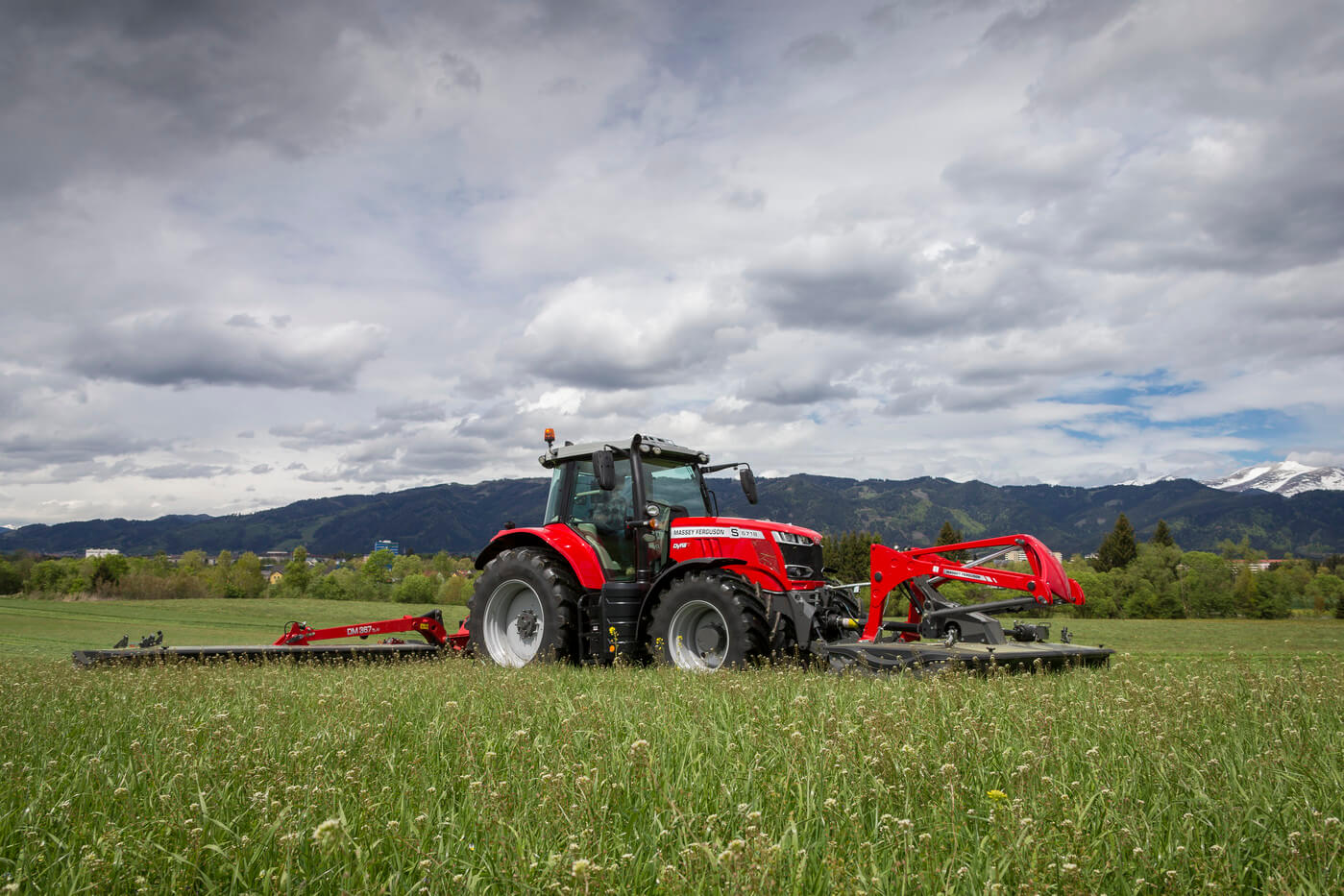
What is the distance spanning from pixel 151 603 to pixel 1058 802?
31069 millimetres

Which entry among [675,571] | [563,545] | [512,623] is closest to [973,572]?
[675,571]

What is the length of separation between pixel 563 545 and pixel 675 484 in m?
1.53

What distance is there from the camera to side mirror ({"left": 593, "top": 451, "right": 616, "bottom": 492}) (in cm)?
884

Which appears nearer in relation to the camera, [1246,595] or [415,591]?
[1246,595]

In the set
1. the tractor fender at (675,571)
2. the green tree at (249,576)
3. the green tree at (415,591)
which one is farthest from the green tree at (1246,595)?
the green tree at (249,576)

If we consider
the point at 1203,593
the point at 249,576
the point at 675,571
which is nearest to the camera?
the point at 675,571

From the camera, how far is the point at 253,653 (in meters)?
9.90

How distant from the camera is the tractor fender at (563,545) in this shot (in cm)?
965

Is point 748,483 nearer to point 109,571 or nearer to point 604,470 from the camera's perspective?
point 604,470

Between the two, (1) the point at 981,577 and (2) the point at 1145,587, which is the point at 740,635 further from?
(2) the point at 1145,587

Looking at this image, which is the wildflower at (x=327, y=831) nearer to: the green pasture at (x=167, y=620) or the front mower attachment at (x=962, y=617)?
the front mower attachment at (x=962, y=617)

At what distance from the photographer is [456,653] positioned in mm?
10688

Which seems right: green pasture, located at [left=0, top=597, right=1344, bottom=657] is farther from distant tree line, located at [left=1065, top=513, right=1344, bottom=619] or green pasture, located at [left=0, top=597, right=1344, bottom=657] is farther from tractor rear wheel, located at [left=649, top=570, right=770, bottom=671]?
distant tree line, located at [left=1065, top=513, right=1344, bottom=619]

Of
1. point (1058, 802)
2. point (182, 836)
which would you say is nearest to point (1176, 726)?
point (1058, 802)
